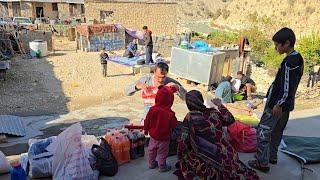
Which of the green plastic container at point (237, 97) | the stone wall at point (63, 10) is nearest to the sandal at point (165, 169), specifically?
the green plastic container at point (237, 97)

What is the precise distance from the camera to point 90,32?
70.4ft

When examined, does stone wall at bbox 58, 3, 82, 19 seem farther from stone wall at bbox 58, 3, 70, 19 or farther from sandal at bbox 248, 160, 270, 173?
sandal at bbox 248, 160, 270, 173

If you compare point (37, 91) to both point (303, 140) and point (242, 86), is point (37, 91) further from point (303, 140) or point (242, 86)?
point (303, 140)

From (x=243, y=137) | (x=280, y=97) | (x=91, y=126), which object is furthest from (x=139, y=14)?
(x=280, y=97)

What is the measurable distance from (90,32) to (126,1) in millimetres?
7339

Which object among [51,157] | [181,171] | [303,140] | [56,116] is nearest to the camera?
[181,171]

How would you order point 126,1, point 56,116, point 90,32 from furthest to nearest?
1. point 126,1
2. point 90,32
3. point 56,116

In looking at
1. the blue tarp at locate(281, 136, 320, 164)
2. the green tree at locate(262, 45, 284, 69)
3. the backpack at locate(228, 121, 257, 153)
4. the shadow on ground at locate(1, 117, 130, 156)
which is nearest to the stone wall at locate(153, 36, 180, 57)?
the green tree at locate(262, 45, 284, 69)

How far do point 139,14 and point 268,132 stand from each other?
25529 millimetres

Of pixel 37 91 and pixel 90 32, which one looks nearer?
pixel 37 91

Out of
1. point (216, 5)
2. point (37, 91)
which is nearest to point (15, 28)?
point (37, 91)

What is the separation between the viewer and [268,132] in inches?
157

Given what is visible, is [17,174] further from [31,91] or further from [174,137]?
[31,91]

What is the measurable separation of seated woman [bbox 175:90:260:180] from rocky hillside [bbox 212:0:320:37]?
3069cm
